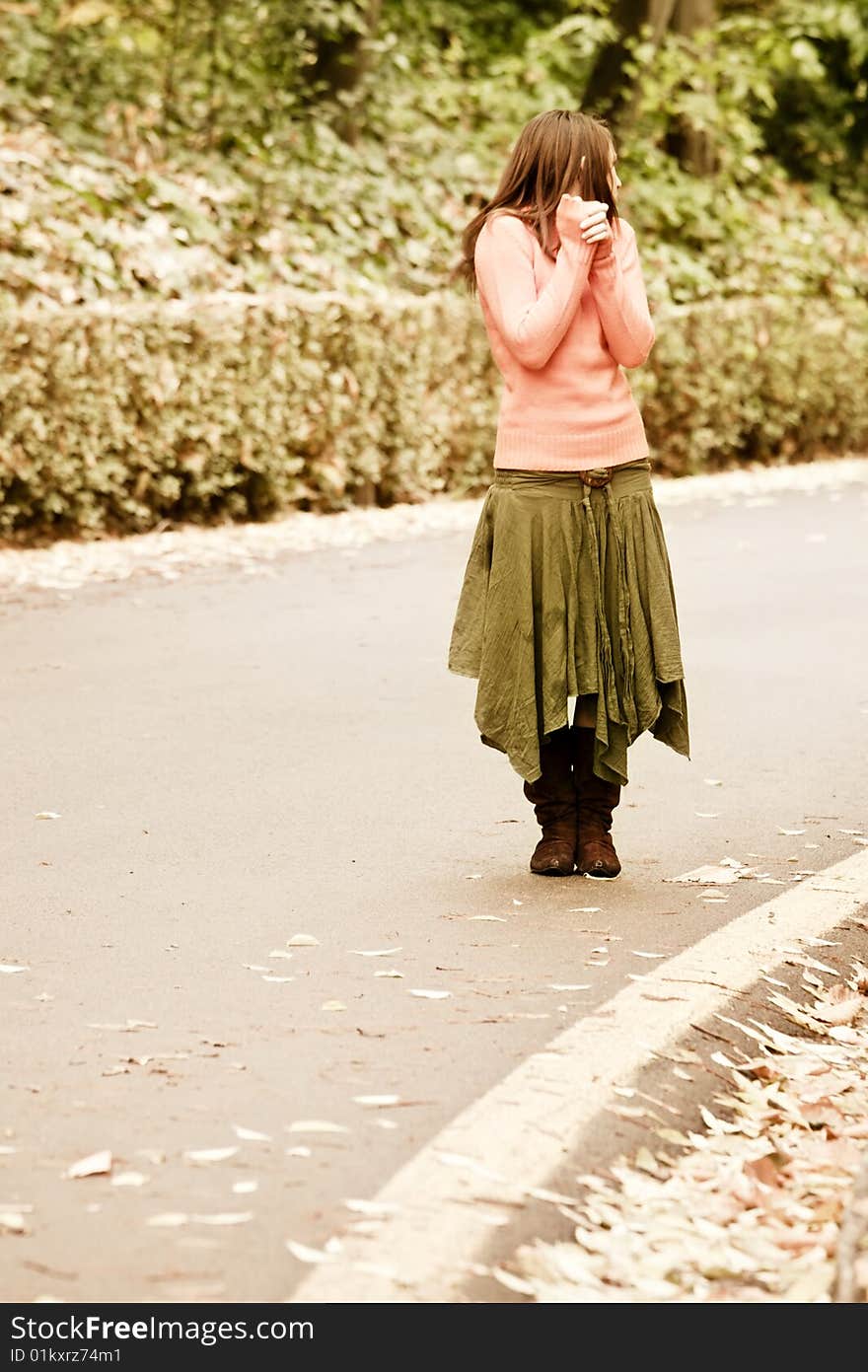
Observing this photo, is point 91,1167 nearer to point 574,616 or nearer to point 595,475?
point 574,616

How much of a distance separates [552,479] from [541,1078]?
1983 millimetres

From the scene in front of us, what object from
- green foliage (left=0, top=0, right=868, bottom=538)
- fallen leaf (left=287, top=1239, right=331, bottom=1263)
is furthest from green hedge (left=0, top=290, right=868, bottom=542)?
fallen leaf (left=287, top=1239, right=331, bottom=1263)

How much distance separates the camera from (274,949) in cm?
550

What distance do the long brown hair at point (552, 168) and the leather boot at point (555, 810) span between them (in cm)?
133

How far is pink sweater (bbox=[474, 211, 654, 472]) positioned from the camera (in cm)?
583

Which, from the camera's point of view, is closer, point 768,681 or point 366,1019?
point 366,1019

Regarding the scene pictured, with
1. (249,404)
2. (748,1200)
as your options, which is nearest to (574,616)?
(748,1200)

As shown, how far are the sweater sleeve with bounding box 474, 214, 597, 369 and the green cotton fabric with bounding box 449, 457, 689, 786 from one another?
373mm

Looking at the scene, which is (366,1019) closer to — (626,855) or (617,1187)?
(617,1187)

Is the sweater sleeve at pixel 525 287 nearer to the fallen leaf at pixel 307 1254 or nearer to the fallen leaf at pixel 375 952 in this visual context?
the fallen leaf at pixel 375 952

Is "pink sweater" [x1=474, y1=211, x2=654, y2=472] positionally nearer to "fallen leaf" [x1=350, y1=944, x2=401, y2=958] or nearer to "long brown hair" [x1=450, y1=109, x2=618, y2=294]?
"long brown hair" [x1=450, y1=109, x2=618, y2=294]

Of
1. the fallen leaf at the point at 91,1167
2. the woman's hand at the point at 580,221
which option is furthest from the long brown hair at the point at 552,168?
the fallen leaf at the point at 91,1167

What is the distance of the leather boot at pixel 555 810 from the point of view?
6156mm

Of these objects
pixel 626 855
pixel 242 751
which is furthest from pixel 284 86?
pixel 626 855
